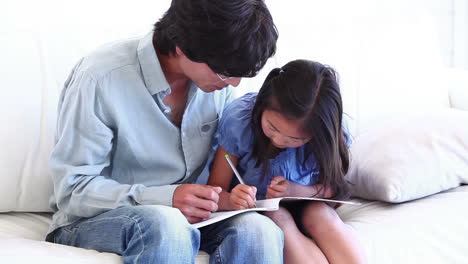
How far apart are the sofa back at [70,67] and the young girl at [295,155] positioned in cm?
29

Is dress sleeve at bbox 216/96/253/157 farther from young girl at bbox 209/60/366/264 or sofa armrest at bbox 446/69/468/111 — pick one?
sofa armrest at bbox 446/69/468/111

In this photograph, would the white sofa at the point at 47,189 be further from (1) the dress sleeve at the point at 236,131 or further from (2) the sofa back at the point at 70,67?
(1) the dress sleeve at the point at 236,131

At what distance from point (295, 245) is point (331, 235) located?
0.08 meters

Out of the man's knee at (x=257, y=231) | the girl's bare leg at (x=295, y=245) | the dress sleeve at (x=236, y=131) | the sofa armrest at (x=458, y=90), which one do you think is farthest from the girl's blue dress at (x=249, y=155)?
the sofa armrest at (x=458, y=90)

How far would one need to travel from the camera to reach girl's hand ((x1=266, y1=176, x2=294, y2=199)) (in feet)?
4.20

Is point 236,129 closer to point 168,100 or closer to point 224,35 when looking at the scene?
point 168,100

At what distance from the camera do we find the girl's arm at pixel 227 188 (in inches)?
46.9

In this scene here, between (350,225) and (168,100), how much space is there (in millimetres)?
451

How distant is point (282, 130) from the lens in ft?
4.02

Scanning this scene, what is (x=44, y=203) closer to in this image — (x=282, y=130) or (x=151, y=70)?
(x=151, y=70)

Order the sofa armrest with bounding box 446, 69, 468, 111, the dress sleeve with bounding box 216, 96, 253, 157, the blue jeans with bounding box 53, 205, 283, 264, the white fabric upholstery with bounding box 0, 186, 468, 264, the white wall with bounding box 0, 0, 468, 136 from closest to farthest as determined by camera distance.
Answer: the blue jeans with bounding box 53, 205, 283, 264 → the white fabric upholstery with bounding box 0, 186, 468, 264 → the dress sleeve with bounding box 216, 96, 253, 157 → the white wall with bounding box 0, 0, 468, 136 → the sofa armrest with bounding box 446, 69, 468, 111

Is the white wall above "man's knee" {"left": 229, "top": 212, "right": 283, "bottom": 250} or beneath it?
above

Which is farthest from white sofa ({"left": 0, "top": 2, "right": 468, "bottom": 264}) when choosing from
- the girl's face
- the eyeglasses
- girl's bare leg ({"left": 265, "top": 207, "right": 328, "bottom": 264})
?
the eyeglasses

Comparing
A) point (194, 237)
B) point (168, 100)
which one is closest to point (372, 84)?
point (168, 100)
